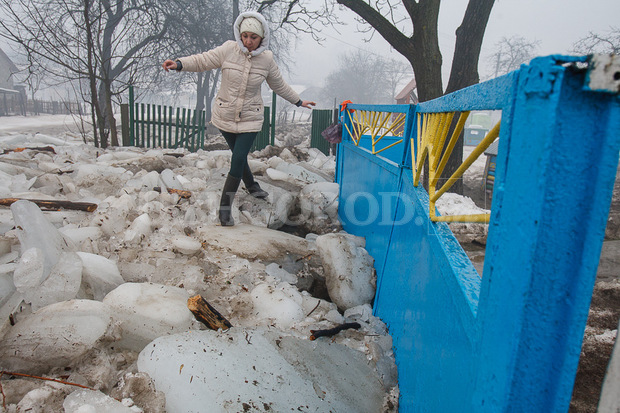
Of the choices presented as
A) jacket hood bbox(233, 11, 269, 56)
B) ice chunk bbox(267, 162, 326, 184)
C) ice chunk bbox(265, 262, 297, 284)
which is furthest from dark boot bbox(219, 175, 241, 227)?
ice chunk bbox(267, 162, 326, 184)

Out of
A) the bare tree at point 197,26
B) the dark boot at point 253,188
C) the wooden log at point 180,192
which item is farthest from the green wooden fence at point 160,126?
the bare tree at point 197,26

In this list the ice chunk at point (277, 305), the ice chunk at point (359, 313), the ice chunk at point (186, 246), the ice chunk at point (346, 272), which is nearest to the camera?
the ice chunk at point (277, 305)

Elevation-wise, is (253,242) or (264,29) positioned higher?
(264,29)

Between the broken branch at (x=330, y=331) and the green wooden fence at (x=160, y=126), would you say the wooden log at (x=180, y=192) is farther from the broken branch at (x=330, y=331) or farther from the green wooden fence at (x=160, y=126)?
the green wooden fence at (x=160, y=126)

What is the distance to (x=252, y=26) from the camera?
3107 millimetres

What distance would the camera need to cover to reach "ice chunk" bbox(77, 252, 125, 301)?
2.11 meters

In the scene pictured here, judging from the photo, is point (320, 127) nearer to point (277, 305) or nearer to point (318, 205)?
point (318, 205)

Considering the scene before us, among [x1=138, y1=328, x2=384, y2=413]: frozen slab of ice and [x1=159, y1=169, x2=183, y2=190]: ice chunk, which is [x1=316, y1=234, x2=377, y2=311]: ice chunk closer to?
[x1=138, y1=328, x2=384, y2=413]: frozen slab of ice

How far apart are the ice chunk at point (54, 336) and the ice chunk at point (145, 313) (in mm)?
85

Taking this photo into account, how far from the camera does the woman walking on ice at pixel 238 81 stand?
3.23 m

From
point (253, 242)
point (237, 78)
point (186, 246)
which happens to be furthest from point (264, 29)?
point (186, 246)

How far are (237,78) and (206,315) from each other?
7.10 feet

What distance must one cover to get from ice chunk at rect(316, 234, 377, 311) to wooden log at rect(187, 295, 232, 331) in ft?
2.73

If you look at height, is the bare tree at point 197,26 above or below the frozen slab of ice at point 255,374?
above
